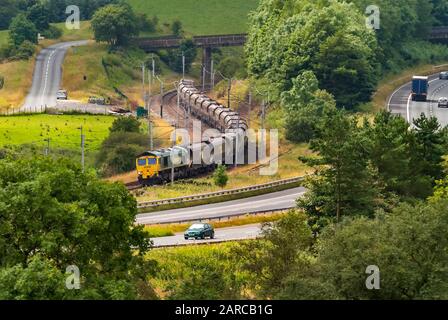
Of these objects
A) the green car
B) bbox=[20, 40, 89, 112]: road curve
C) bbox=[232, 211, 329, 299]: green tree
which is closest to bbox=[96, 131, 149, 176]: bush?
bbox=[20, 40, 89, 112]: road curve

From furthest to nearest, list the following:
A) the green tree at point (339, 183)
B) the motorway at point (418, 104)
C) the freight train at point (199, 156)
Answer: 1. the motorway at point (418, 104)
2. the freight train at point (199, 156)
3. the green tree at point (339, 183)

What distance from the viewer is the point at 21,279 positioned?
45812 mm

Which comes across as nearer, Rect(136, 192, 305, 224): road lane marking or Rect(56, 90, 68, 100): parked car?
Rect(136, 192, 305, 224): road lane marking

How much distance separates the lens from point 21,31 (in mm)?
186250

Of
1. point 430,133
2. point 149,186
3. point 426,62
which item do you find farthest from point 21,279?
point 426,62

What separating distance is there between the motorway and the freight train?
2168cm

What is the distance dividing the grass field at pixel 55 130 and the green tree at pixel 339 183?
55.1 m

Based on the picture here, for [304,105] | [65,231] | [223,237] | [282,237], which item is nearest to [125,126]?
[304,105]

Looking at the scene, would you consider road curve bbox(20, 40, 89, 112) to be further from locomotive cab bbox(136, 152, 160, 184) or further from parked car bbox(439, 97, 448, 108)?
parked car bbox(439, 97, 448, 108)

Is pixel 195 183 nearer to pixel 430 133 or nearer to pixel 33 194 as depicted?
pixel 430 133

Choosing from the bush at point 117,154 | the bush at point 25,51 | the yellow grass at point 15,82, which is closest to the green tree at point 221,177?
the bush at point 117,154

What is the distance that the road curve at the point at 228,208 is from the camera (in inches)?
3644

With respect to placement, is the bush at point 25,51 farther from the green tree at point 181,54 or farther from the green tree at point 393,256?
the green tree at point 393,256

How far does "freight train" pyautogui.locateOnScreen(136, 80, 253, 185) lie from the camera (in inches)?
4264
